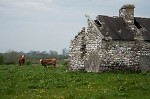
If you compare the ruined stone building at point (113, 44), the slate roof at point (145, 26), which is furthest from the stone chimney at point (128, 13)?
the slate roof at point (145, 26)

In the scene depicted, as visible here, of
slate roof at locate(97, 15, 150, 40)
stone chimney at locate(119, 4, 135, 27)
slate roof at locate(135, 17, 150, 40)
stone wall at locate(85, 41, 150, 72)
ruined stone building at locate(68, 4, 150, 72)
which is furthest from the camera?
stone chimney at locate(119, 4, 135, 27)

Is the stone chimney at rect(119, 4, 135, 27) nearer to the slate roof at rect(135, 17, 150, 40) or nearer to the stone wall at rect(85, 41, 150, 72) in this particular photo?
the slate roof at rect(135, 17, 150, 40)

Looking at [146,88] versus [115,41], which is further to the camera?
[115,41]

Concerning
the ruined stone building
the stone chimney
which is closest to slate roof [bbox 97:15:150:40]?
the ruined stone building

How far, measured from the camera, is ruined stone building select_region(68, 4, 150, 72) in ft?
127

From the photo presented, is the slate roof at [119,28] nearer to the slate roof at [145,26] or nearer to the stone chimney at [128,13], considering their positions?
the slate roof at [145,26]

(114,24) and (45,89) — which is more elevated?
(114,24)

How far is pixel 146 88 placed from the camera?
77.4 feet

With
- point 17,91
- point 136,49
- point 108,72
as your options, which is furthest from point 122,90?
point 136,49

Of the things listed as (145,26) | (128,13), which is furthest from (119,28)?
(145,26)

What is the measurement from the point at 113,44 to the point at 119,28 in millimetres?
2669

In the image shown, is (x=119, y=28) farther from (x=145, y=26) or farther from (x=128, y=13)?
(x=145, y=26)

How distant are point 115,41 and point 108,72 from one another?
347cm

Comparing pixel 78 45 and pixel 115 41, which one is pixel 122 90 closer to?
pixel 115 41
